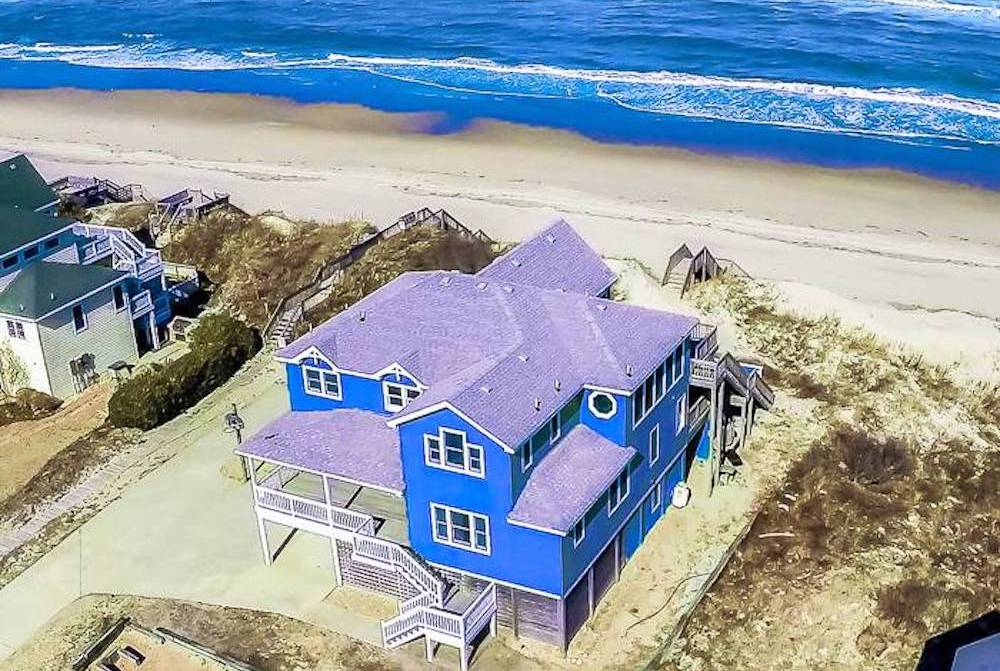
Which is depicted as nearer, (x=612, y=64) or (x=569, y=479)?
(x=569, y=479)

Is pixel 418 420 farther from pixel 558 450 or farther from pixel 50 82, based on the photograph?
pixel 50 82

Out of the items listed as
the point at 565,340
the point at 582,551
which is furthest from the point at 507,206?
the point at 582,551

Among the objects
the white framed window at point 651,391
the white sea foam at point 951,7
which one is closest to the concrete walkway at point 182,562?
the white framed window at point 651,391

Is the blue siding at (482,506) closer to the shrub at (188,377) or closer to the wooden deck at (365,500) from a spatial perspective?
the wooden deck at (365,500)


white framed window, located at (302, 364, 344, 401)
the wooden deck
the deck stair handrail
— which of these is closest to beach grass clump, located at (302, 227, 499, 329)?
white framed window, located at (302, 364, 344, 401)

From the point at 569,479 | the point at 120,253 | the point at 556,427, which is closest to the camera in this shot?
the point at 569,479

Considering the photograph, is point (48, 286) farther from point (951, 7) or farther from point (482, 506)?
point (951, 7)

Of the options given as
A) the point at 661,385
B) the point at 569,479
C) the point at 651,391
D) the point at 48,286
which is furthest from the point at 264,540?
the point at 48,286
